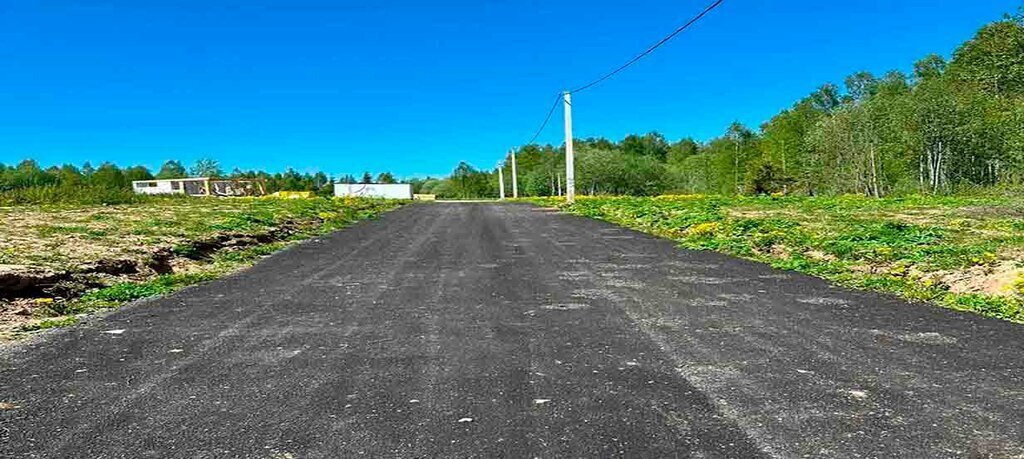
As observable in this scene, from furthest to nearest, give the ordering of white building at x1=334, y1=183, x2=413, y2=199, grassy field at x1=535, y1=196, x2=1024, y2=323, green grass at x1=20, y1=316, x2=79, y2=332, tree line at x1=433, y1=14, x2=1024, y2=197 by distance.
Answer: white building at x1=334, y1=183, x2=413, y2=199 → tree line at x1=433, y1=14, x2=1024, y2=197 → grassy field at x1=535, y1=196, x2=1024, y2=323 → green grass at x1=20, y1=316, x2=79, y2=332

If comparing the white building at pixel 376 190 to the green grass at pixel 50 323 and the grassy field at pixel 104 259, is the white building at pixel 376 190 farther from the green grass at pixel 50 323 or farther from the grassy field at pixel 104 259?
the green grass at pixel 50 323

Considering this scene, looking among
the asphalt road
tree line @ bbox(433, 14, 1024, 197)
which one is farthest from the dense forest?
the asphalt road

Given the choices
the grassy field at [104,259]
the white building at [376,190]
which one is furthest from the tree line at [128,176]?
the grassy field at [104,259]

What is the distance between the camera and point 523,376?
375cm

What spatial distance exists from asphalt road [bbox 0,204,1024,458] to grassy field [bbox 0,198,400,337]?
2.41 ft

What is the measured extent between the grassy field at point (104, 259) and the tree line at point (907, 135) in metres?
20.5

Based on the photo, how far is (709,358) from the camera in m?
4.09

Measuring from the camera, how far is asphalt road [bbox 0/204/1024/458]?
2.80m

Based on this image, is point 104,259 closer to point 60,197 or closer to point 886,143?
point 60,197

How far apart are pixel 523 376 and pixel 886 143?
49853mm

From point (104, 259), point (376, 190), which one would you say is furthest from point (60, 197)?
point (376, 190)

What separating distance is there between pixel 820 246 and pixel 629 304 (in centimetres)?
Answer: 512

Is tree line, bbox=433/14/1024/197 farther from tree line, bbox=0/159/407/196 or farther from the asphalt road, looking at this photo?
tree line, bbox=0/159/407/196

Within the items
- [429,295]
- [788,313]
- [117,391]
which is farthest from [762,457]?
[429,295]
